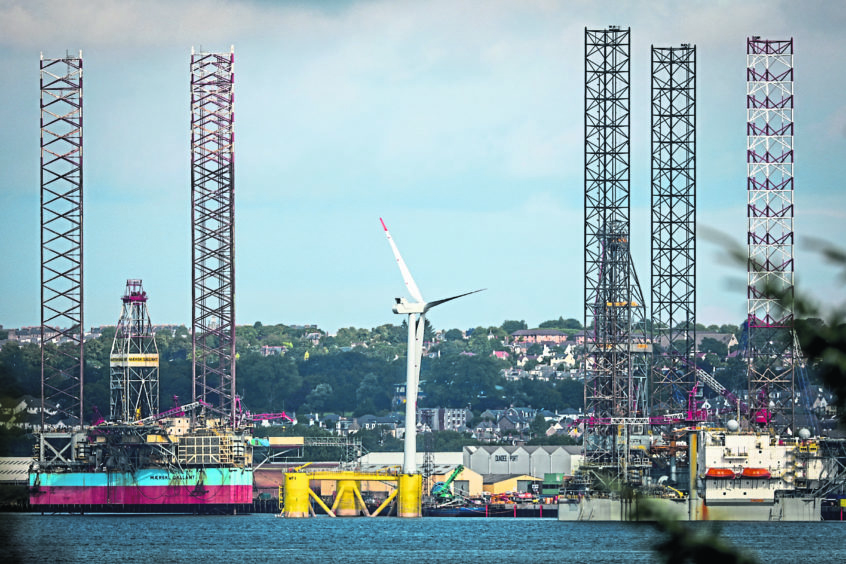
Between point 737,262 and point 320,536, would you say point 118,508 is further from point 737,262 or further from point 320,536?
point 737,262

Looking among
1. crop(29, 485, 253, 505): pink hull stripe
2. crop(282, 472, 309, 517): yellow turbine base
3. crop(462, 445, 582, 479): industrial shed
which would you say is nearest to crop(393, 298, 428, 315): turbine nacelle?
crop(282, 472, 309, 517): yellow turbine base

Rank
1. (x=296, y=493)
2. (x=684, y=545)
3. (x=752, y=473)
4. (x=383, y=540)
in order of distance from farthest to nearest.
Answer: (x=296, y=493), (x=752, y=473), (x=383, y=540), (x=684, y=545)

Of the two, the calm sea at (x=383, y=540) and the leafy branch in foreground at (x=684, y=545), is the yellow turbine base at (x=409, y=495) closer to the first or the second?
the calm sea at (x=383, y=540)

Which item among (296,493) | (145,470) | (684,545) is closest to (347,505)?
(296,493)

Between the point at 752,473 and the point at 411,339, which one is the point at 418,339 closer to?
the point at 411,339

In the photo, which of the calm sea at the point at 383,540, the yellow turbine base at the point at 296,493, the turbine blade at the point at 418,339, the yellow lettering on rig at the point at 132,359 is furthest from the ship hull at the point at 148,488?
the turbine blade at the point at 418,339

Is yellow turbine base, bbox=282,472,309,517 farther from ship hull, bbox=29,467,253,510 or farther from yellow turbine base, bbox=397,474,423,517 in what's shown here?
ship hull, bbox=29,467,253,510
